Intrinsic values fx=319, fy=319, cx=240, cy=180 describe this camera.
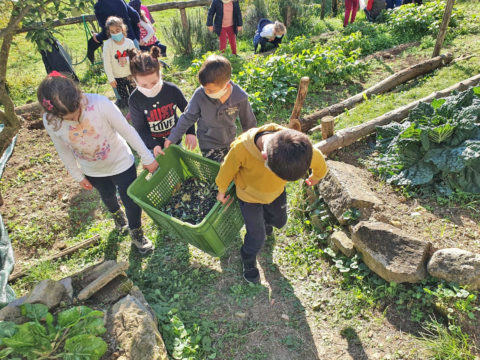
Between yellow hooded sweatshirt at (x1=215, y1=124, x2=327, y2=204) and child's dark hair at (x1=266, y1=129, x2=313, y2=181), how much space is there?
230 mm

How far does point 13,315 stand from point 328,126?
3.53 metres

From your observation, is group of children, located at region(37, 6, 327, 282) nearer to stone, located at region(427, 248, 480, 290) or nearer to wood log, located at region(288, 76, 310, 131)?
wood log, located at region(288, 76, 310, 131)

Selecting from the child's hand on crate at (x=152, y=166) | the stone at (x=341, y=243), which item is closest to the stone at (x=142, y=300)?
the child's hand on crate at (x=152, y=166)

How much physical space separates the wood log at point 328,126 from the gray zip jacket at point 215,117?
117 cm

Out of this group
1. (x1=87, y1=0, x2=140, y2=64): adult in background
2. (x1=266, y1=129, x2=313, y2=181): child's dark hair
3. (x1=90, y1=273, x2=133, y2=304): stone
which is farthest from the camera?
(x1=87, y1=0, x2=140, y2=64): adult in background

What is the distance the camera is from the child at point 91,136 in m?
2.27

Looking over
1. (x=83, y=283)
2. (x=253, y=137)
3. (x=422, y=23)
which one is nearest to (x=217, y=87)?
(x=253, y=137)

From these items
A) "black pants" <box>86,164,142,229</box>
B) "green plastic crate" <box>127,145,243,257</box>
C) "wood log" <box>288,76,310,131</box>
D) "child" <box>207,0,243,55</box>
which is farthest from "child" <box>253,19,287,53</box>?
"black pants" <box>86,164,142,229</box>

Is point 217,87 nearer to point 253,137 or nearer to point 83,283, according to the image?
point 253,137

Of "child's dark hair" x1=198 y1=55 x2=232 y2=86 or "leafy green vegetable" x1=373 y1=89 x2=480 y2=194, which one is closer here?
"child's dark hair" x1=198 y1=55 x2=232 y2=86

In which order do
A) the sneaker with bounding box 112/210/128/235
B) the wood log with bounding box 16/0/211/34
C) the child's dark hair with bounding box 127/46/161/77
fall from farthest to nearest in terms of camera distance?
the wood log with bounding box 16/0/211/34 < the sneaker with bounding box 112/210/128/235 < the child's dark hair with bounding box 127/46/161/77

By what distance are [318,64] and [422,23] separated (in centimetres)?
358

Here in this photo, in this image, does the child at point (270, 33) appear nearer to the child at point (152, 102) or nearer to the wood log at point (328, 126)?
the wood log at point (328, 126)

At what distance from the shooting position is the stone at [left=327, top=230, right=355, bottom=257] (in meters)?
2.98
